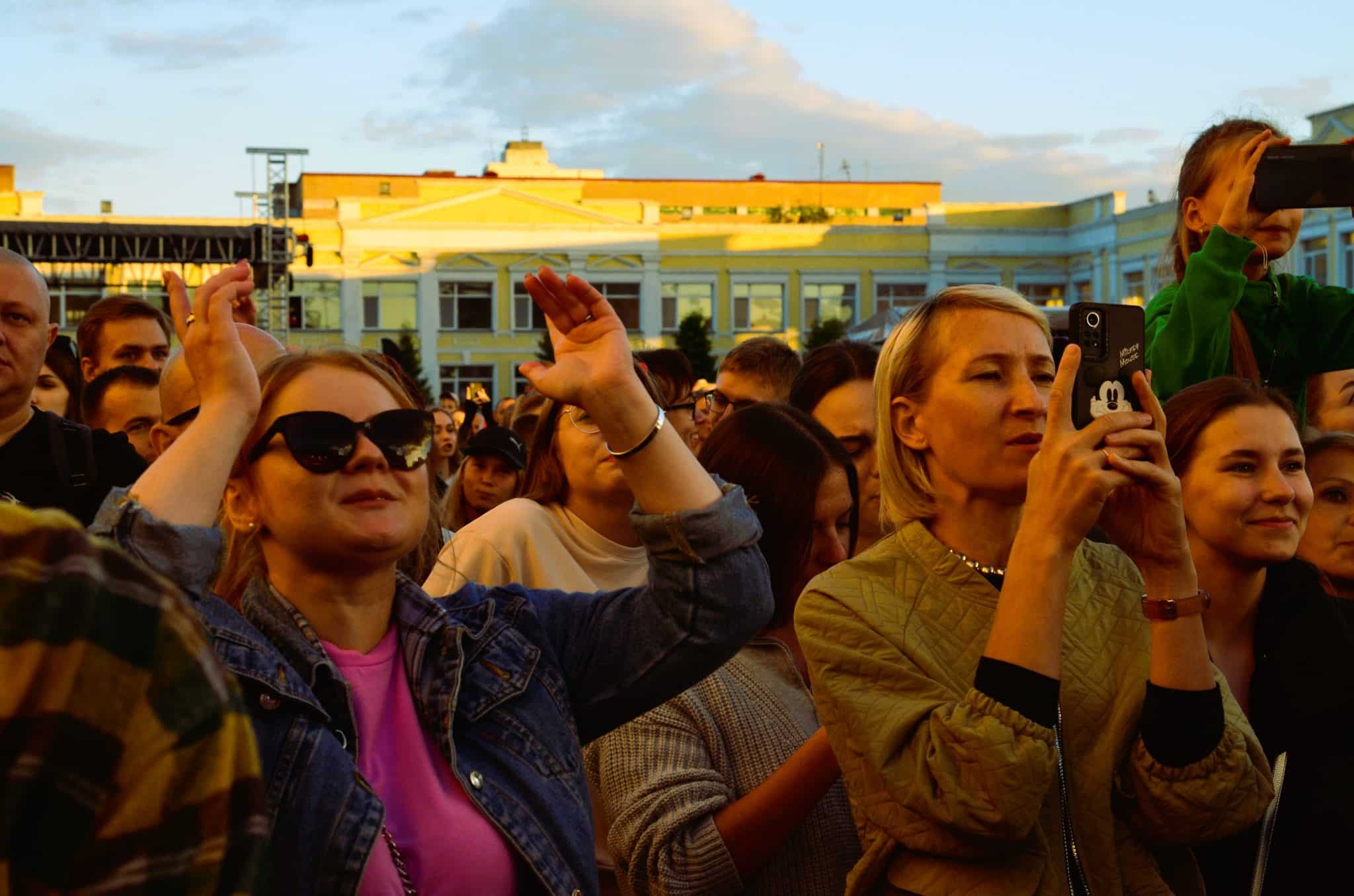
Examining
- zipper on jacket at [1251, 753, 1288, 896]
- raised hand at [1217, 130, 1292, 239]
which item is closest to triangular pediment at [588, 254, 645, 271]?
raised hand at [1217, 130, 1292, 239]

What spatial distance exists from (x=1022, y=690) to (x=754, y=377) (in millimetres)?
4079

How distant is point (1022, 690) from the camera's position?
90.7 inches

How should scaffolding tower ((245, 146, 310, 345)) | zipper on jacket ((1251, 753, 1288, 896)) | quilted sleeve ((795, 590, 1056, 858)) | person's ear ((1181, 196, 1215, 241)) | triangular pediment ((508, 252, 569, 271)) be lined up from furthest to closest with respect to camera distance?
triangular pediment ((508, 252, 569, 271)) → scaffolding tower ((245, 146, 310, 345)) → person's ear ((1181, 196, 1215, 241)) → zipper on jacket ((1251, 753, 1288, 896)) → quilted sleeve ((795, 590, 1056, 858))

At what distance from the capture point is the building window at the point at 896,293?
54.9 m

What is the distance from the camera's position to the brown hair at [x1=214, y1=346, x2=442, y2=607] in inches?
93.7

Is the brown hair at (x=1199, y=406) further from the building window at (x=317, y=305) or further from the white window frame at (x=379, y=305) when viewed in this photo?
the white window frame at (x=379, y=305)

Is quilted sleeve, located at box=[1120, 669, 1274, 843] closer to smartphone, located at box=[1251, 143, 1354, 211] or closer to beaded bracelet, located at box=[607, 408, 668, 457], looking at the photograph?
beaded bracelet, located at box=[607, 408, 668, 457]

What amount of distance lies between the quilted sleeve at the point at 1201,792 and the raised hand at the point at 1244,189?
1.49 metres

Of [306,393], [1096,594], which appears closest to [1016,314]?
[1096,594]

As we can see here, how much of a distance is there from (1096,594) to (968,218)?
54289 mm

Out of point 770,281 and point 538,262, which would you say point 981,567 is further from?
point 770,281

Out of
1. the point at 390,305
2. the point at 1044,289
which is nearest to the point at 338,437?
Answer: the point at 390,305

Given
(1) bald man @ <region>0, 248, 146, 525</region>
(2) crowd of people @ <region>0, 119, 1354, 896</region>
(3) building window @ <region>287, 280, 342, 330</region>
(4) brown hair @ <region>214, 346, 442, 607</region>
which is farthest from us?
(3) building window @ <region>287, 280, 342, 330</region>

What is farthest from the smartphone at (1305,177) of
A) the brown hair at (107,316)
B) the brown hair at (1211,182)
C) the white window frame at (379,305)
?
the white window frame at (379,305)
